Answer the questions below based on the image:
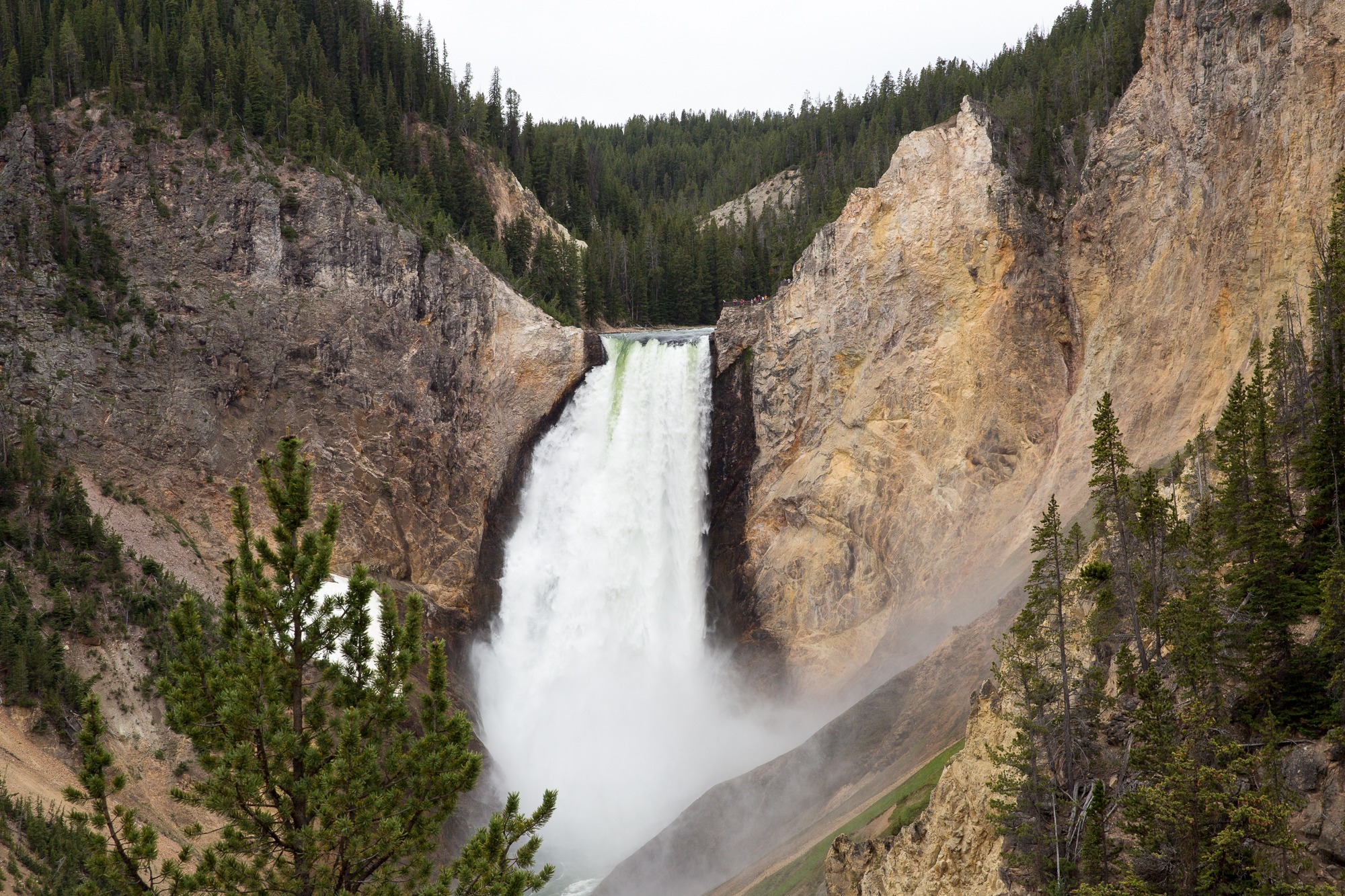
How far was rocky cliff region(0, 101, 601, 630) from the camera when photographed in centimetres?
5022

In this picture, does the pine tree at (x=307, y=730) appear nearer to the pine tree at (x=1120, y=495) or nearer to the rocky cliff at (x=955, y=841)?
the rocky cliff at (x=955, y=841)

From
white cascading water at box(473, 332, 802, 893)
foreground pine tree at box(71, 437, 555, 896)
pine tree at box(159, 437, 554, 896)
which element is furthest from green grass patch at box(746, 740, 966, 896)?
pine tree at box(159, 437, 554, 896)

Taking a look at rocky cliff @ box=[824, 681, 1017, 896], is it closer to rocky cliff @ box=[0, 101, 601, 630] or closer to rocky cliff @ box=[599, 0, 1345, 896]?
rocky cliff @ box=[599, 0, 1345, 896]

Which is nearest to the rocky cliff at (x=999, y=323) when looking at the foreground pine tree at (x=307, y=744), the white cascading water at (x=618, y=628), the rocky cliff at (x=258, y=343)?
the white cascading water at (x=618, y=628)

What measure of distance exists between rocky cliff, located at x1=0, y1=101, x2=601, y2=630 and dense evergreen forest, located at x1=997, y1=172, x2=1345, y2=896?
3649 centimetres

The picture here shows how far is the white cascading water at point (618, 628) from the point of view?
1925 inches

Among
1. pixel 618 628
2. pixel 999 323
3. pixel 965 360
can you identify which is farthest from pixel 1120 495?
pixel 618 628

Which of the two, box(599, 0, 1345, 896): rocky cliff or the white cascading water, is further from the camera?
the white cascading water

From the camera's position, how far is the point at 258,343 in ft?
178

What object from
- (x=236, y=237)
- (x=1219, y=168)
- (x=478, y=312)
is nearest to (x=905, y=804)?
(x=1219, y=168)

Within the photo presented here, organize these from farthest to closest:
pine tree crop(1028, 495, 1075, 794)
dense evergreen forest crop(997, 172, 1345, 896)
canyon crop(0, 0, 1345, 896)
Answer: canyon crop(0, 0, 1345, 896)
pine tree crop(1028, 495, 1075, 794)
dense evergreen forest crop(997, 172, 1345, 896)

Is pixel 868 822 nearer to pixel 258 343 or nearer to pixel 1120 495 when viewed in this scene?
pixel 1120 495

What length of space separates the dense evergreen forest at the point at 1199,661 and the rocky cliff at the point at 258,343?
36.5 m

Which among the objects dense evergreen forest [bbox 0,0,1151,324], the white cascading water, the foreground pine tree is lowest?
the white cascading water
